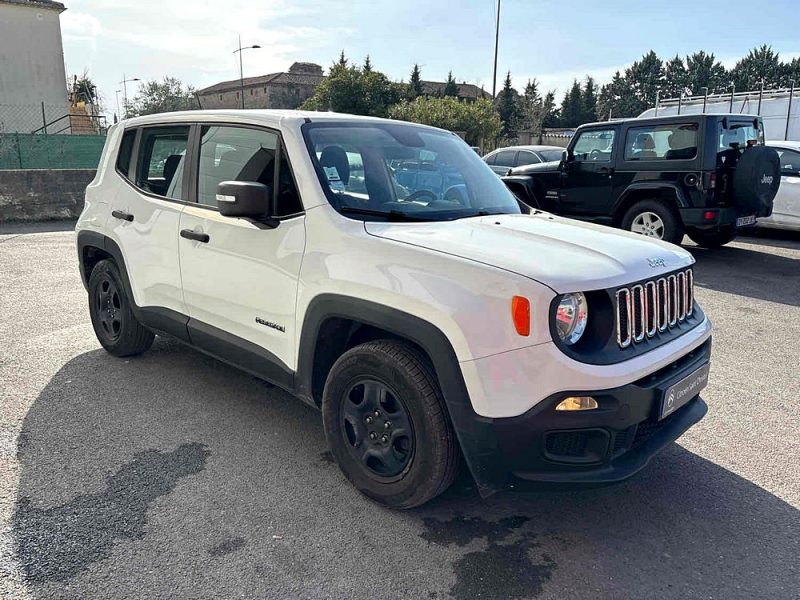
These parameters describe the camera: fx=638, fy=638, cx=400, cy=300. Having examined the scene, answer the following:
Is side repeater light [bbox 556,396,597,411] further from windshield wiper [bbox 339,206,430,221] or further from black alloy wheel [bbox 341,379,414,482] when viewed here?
windshield wiper [bbox 339,206,430,221]

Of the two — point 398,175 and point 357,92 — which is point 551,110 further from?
point 398,175

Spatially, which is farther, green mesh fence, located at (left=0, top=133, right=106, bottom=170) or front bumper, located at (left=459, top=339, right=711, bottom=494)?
green mesh fence, located at (left=0, top=133, right=106, bottom=170)

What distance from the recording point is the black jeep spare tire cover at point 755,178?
8258 millimetres

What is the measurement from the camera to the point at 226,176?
3.79 meters

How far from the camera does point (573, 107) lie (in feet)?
263

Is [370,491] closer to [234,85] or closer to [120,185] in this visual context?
[120,185]

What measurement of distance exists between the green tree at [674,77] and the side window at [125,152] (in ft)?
299

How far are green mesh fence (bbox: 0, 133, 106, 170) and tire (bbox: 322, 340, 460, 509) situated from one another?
14303 millimetres

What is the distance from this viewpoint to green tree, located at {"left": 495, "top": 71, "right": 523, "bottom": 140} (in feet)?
208

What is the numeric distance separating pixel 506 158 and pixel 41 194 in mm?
10164

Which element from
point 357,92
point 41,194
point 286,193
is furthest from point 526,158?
point 357,92

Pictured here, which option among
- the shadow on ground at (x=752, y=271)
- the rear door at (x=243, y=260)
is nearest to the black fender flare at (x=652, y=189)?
the shadow on ground at (x=752, y=271)

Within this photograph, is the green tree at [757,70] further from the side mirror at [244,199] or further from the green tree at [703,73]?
the side mirror at [244,199]

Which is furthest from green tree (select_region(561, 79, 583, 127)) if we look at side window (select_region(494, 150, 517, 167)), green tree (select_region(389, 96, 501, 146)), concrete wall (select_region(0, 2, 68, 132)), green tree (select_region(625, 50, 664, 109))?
side window (select_region(494, 150, 517, 167))
